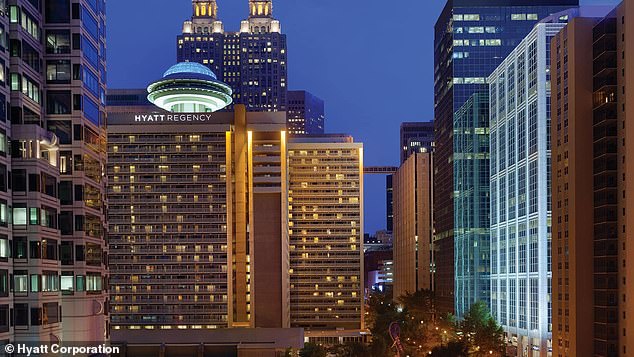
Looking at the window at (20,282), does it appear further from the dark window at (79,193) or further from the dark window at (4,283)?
the dark window at (79,193)

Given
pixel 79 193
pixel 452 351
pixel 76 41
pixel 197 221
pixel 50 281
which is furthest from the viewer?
pixel 197 221

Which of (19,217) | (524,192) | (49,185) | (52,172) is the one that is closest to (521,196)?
(524,192)

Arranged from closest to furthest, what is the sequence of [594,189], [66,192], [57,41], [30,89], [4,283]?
[4,283] < [30,89] < [57,41] < [66,192] < [594,189]

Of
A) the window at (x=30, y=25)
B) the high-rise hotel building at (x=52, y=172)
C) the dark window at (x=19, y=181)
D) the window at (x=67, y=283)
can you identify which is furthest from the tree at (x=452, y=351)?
the window at (x=30, y=25)

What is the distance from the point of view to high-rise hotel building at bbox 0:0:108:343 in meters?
62.3

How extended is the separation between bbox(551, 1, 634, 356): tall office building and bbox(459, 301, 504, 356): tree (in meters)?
19.9

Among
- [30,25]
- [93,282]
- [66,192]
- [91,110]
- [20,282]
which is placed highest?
[30,25]

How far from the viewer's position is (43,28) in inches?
2872

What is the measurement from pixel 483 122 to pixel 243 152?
63029mm

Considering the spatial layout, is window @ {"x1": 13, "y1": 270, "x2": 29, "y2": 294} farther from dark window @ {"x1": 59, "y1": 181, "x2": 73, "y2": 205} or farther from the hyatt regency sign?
the hyatt regency sign

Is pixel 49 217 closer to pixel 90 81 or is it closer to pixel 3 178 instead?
pixel 3 178

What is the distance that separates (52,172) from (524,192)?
96375 millimetres

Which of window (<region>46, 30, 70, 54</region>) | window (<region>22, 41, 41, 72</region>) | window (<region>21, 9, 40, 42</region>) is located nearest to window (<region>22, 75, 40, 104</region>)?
window (<region>22, 41, 41, 72</region>)

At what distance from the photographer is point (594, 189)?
10538 centimetres
